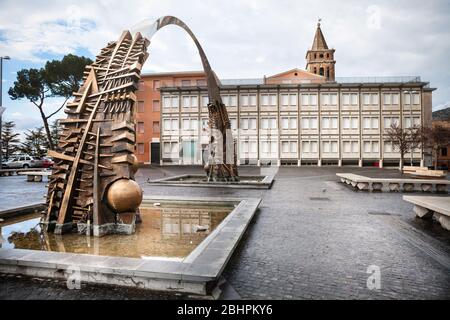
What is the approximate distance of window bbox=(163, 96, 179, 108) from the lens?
48.6 m

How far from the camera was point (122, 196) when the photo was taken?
6.50 metres

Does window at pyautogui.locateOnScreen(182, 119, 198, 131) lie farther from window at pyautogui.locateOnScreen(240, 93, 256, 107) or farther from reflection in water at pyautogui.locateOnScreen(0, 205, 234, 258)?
reflection in water at pyautogui.locateOnScreen(0, 205, 234, 258)

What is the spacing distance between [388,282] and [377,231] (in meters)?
3.25

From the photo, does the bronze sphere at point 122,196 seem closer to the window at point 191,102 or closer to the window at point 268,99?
the window at point 268,99

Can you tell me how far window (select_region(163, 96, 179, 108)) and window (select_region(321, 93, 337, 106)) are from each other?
22.7 meters

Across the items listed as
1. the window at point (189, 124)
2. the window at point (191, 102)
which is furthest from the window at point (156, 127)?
the window at point (191, 102)

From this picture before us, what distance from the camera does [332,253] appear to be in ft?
17.9

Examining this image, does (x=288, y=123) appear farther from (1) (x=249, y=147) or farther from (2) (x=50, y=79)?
(2) (x=50, y=79)

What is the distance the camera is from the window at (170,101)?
48594 millimetres

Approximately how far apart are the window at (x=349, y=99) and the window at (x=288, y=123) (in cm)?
786

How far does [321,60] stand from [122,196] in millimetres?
70895

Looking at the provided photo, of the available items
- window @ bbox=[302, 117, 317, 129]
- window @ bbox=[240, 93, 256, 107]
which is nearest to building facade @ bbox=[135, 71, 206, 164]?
window @ bbox=[240, 93, 256, 107]

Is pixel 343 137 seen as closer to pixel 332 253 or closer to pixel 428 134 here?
pixel 428 134
